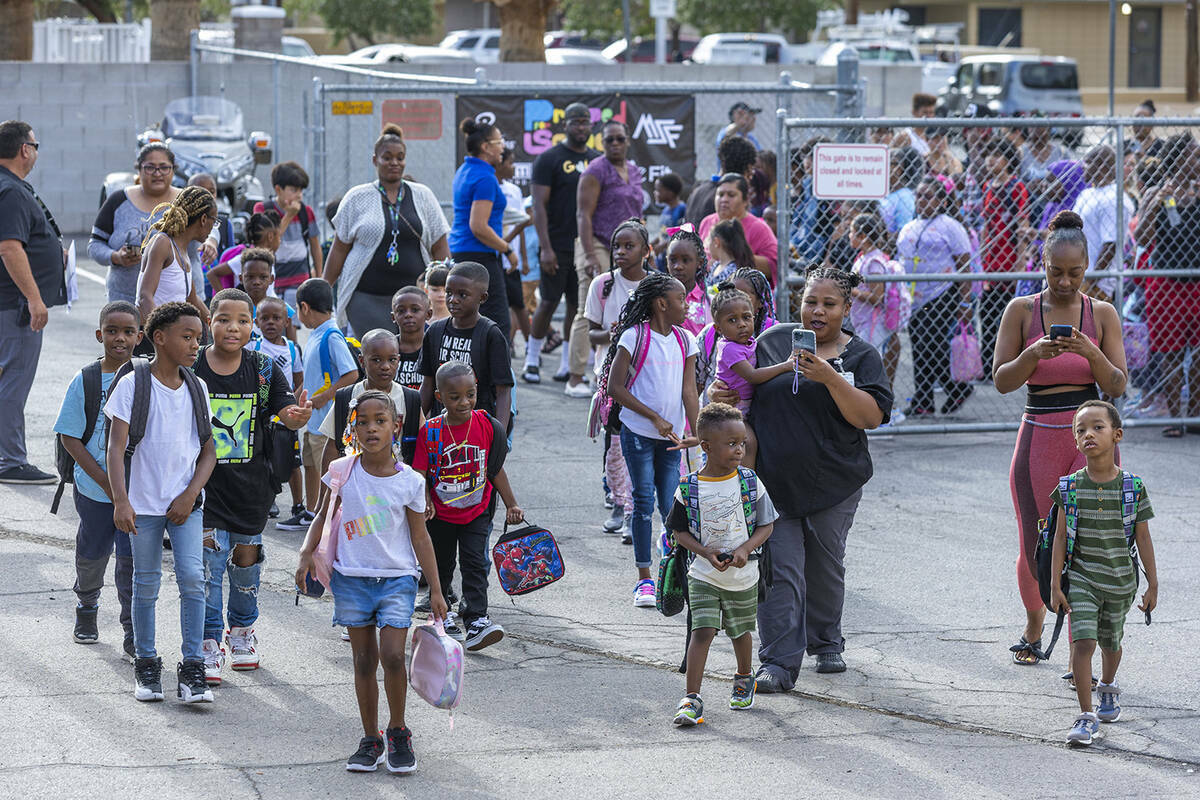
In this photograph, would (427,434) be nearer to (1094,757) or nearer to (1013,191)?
(1094,757)

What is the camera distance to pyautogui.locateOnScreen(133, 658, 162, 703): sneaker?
19.0 ft

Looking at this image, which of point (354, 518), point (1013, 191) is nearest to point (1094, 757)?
point (354, 518)

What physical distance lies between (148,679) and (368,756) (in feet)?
3.57

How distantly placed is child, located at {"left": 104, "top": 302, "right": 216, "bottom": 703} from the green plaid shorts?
73.0 inches

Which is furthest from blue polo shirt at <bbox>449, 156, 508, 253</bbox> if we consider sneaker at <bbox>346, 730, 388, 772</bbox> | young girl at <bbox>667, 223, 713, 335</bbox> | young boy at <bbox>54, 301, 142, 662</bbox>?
sneaker at <bbox>346, 730, 388, 772</bbox>

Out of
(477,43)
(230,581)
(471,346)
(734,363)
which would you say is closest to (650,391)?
(734,363)

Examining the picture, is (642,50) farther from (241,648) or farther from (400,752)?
(400,752)

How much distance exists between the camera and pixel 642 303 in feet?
23.4

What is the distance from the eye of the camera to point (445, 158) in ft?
65.6

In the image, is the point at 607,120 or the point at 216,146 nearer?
the point at 607,120

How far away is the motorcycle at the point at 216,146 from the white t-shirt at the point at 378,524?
14.6 metres

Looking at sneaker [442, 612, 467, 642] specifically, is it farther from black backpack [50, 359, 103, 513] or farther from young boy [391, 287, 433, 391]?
black backpack [50, 359, 103, 513]

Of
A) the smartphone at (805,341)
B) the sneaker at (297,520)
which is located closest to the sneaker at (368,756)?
the smartphone at (805,341)

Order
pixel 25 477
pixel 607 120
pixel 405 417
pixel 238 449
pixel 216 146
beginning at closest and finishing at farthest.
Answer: pixel 238 449 → pixel 405 417 → pixel 25 477 → pixel 607 120 → pixel 216 146
